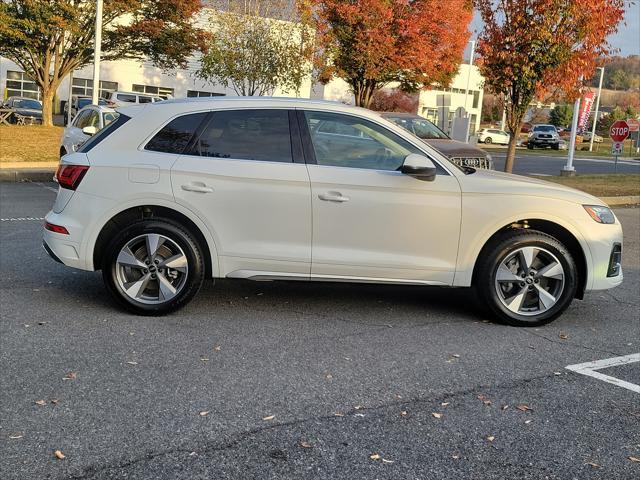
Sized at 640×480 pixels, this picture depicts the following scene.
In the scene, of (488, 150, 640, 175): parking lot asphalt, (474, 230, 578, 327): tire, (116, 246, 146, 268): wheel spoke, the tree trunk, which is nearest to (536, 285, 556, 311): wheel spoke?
(474, 230, 578, 327): tire

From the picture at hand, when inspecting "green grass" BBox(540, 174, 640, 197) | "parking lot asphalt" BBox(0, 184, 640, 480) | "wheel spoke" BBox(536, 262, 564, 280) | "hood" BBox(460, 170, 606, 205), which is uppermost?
"hood" BBox(460, 170, 606, 205)

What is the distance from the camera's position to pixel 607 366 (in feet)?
16.2

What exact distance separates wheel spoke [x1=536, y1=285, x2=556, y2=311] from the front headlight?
72cm

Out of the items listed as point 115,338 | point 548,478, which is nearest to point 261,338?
point 115,338

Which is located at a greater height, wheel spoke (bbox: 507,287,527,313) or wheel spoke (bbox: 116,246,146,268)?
wheel spoke (bbox: 116,246,146,268)

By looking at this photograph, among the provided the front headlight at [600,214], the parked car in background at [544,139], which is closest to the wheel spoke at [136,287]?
the front headlight at [600,214]

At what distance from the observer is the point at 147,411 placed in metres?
3.85

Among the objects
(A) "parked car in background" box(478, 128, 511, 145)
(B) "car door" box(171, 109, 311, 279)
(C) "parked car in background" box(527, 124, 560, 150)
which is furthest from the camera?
(A) "parked car in background" box(478, 128, 511, 145)

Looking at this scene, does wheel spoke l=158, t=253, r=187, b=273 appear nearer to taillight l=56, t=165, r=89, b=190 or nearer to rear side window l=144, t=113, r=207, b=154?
rear side window l=144, t=113, r=207, b=154

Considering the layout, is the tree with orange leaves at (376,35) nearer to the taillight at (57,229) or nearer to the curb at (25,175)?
the curb at (25,175)

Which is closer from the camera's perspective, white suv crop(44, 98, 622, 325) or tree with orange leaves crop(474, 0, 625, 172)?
white suv crop(44, 98, 622, 325)

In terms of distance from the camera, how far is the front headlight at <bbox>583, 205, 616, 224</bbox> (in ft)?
19.2

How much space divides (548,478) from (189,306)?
3516mm

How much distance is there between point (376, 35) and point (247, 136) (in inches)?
839
